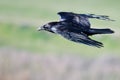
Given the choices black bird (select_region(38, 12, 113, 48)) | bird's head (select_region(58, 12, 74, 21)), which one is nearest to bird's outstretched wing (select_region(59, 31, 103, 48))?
black bird (select_region(38, 12, 113, 48))

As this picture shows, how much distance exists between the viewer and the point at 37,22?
1.96m

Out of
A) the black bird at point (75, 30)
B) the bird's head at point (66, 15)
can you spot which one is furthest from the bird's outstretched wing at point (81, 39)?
the bird's head at point (66, 15)

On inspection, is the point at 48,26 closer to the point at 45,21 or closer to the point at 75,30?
the point at 45,21

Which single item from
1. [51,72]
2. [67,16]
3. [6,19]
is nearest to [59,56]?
[51,72]

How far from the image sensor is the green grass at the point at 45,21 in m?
1.89

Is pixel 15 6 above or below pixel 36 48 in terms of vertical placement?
above

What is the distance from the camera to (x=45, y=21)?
1.96 metres

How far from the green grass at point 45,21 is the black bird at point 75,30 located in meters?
0.03

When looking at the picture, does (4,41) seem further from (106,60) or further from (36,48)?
(106,60)

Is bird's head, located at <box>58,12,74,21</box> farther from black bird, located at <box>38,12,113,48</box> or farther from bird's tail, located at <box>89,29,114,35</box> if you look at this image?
bird's tail, located at <box>89,29,114,35</box>

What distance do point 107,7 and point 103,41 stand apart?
0.75ft

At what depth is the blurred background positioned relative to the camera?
1.88m

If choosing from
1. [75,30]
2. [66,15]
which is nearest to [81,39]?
[75,30]

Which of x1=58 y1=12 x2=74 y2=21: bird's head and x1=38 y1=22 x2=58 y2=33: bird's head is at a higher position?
x1=58 y1=12 x2=74 y2=21: bird's head
